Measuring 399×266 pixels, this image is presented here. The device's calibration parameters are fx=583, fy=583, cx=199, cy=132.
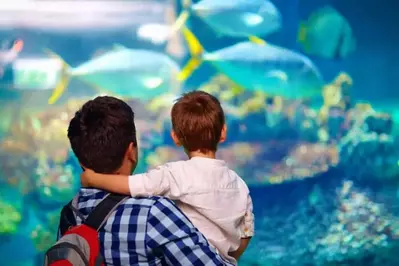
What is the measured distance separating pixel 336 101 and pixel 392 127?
0.50 metres

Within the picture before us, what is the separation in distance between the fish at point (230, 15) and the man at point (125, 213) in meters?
2.94

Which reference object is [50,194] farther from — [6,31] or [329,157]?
[329,157]

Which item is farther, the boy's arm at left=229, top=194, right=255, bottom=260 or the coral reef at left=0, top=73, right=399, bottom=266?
the coral reef at left=0, top=73, right=399, bottom=266

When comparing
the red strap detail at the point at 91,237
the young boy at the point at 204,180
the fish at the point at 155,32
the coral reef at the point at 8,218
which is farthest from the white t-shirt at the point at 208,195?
the coral reef at the point at 8,218

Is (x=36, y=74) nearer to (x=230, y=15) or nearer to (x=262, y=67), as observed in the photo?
(x=230, y=15)

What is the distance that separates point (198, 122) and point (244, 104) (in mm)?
2761

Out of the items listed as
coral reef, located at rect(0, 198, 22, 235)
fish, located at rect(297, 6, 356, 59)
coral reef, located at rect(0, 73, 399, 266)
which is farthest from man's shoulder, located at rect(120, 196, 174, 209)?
fish, located at rect(297, 6, 356, 59)

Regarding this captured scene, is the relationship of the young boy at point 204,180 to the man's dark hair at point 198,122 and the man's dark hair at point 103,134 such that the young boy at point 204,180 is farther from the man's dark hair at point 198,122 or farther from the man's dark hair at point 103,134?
the man's dark hair at point 103,134

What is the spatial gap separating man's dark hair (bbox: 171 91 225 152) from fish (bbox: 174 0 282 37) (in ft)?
8.92

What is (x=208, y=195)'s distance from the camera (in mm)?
1616

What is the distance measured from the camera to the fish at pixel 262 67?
4.30 m

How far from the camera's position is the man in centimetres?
134

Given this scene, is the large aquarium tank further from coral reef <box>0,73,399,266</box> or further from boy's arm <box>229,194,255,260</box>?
boy's arm <box>229,194,255,260</box>

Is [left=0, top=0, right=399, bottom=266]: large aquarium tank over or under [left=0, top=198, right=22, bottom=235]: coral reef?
over
